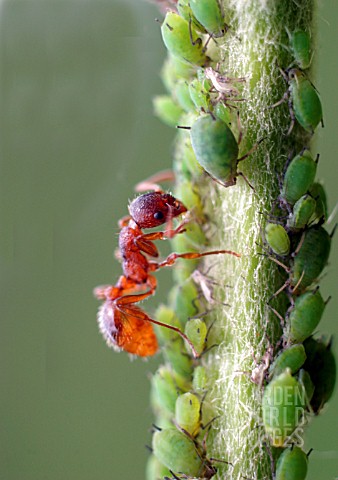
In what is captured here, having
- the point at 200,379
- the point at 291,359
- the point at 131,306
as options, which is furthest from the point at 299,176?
the point at 131,306

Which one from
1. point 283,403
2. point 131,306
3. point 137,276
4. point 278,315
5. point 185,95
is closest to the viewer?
point 283,403

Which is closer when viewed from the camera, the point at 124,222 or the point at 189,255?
the point at 189,255

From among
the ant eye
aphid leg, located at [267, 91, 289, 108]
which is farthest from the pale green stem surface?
the ant eye

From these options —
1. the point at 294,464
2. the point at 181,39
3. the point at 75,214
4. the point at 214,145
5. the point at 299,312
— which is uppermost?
the point at 75,214

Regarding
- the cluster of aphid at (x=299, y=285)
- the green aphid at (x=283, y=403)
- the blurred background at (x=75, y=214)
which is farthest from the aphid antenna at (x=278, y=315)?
the blurred background at (x=75, y=214)

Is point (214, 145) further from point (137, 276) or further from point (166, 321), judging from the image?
point (137, 276)

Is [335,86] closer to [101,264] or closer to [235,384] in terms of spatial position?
[101,264]

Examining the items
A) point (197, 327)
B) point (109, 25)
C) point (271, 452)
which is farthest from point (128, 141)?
point (271, 452)
